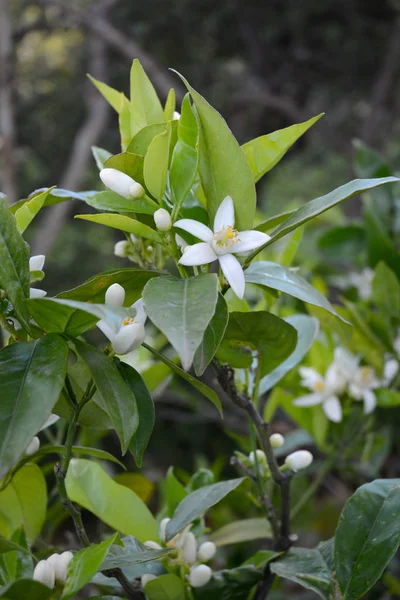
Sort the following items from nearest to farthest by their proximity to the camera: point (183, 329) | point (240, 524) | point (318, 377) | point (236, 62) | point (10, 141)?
point (183, 329), point (240, 524), point (318, 377), point (10, 141), point (236, 62)

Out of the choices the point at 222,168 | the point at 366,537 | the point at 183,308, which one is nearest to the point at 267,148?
the point at 222,168

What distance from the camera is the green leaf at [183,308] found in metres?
0.29

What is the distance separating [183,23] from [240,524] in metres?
2.02

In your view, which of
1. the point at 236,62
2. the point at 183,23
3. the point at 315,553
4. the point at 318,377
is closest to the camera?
the point at 315,553

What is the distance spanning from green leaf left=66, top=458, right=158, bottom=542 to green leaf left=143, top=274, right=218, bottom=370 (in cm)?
21

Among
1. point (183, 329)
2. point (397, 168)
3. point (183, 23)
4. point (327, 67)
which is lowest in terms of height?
point (397, 168)

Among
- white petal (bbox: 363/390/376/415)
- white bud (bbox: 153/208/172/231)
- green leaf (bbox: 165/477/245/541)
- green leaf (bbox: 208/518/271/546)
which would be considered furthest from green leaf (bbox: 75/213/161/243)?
white petal (bbox: 363/390/376/415)

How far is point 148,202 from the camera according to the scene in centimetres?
40

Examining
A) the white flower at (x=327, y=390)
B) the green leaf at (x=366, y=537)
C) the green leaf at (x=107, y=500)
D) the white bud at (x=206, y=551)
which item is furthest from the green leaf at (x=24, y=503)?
the white flower at (x=327, y=390)

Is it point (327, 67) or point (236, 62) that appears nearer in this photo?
point (327, 67)

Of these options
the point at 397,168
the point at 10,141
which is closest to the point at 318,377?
the point at 397,168

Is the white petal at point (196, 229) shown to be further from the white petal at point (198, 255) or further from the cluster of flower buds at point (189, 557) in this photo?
the cluster of flower buds at point (189, 557)

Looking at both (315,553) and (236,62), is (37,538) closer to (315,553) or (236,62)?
(315,553)

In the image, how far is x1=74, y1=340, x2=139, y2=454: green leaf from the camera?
33 centimetres
